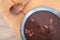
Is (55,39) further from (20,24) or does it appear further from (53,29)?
(20,24)

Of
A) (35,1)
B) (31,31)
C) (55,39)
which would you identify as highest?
(35,1)

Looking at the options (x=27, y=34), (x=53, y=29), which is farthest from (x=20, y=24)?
(x=53, y=29)

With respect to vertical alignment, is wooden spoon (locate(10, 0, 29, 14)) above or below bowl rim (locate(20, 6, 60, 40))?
above

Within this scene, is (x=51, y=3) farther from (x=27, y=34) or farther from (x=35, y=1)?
(x=27, y=34)

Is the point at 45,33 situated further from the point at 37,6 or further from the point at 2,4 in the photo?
the point at 2,4

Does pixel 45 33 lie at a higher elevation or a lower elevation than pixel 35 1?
lower

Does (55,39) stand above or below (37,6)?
below

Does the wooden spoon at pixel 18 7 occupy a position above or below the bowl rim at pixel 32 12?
above

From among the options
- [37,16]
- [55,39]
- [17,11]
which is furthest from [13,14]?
[55,39]
